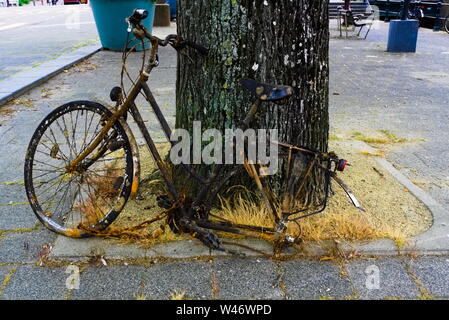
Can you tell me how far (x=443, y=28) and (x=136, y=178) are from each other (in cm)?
1699

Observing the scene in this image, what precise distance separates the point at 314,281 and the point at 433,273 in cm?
69

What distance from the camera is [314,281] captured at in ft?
8.04

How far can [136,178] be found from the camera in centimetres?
269

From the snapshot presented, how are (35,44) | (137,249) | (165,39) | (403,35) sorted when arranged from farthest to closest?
(35,44) → (403,35) → (137,249) → (165,39)

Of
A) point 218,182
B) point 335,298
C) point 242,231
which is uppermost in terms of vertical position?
point 218,182

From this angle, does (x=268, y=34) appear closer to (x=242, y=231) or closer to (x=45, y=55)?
(x=242, y=231)

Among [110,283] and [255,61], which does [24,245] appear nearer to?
[110,283]

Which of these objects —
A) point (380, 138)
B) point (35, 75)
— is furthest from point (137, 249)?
point (35, 75)

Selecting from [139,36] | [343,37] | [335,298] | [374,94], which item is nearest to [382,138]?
[374,94]

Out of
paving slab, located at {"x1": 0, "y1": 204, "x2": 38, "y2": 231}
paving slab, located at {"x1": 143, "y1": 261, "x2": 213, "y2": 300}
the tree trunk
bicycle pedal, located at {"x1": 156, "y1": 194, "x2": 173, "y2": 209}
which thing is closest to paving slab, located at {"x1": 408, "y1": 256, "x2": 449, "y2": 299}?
the tree trunk

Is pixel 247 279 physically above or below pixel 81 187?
below

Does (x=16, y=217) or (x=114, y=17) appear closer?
(x=16, y=217)

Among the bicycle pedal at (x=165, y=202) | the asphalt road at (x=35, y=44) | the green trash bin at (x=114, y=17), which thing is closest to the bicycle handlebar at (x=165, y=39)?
the bicycle pedal at (x=165, y=202)

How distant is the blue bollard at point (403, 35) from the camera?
36.1 feet
